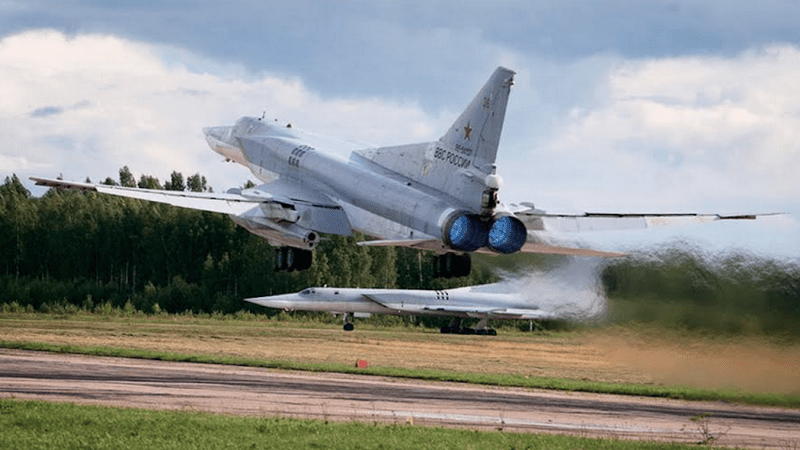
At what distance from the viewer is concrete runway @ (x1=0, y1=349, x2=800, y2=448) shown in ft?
80.5

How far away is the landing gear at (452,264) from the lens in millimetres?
27781

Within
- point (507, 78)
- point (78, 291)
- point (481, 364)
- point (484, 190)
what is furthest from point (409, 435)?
point (78, 291)

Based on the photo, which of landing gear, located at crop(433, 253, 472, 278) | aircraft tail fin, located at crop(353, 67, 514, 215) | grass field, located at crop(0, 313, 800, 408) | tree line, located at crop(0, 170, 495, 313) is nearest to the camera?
grass field, located at crop(0, 313, 800, 408)

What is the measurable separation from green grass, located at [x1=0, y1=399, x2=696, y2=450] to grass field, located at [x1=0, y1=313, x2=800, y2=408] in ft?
12.1

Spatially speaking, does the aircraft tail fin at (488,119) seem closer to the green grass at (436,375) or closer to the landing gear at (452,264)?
the landing gear at (452,264)

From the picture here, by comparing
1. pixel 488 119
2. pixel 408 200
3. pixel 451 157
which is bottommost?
pixel 408 200

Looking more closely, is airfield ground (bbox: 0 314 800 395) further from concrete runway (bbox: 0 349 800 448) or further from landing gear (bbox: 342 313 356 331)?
concrete runway (bbox: 0 349 800 448)

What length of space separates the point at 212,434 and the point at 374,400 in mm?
9036

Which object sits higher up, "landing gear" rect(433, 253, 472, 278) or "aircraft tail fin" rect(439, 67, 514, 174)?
"aircraft tail fin" rect(439, 67, 514, 174)

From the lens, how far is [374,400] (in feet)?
93.5

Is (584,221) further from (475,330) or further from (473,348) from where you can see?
(475,330)

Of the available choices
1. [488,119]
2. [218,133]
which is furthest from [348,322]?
[488,119]

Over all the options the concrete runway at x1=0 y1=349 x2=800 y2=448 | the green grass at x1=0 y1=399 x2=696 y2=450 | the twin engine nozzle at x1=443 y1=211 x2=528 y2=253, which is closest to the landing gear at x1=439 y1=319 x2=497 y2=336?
the concrete runway at x1=0 y1=349 x2=800 y2=448

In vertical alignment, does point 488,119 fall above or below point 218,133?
below
